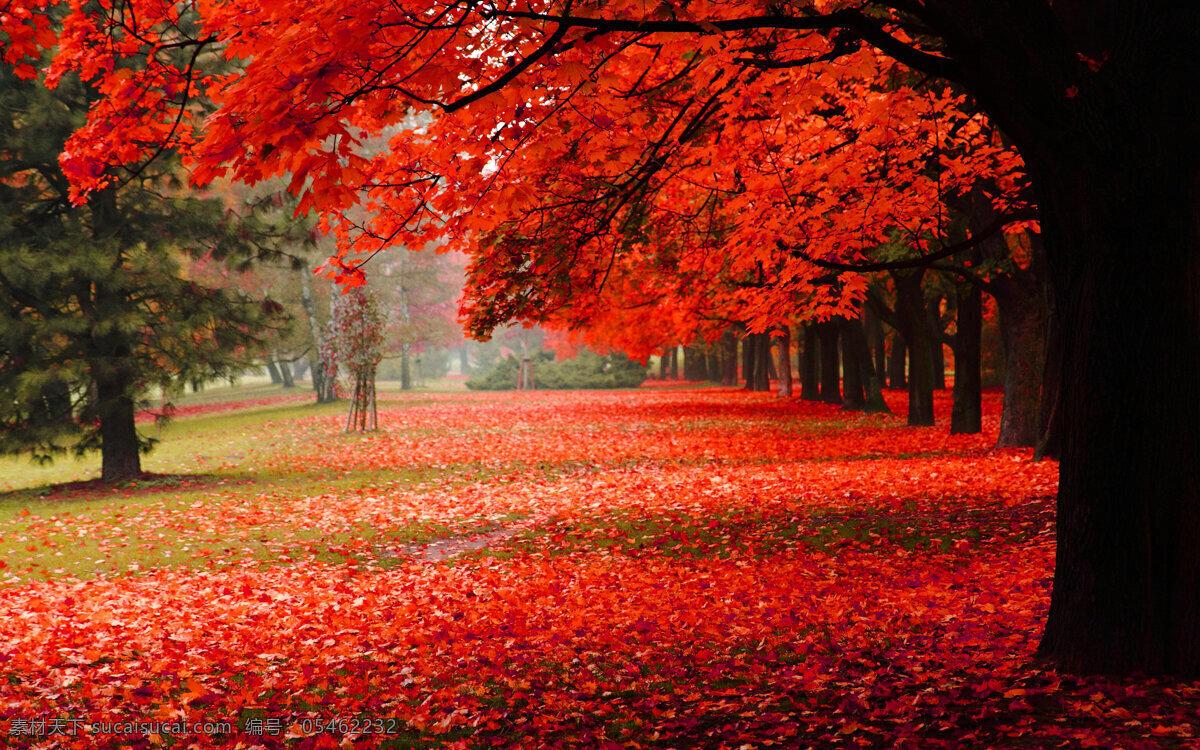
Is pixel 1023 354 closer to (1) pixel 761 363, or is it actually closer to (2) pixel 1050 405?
(2) pixel 1050 405

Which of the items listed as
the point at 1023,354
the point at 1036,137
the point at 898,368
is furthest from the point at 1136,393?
the point at 898,368

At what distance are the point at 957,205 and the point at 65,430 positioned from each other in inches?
678

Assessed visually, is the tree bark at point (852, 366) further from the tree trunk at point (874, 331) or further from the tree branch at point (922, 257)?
the tree branch at point (922, 257)

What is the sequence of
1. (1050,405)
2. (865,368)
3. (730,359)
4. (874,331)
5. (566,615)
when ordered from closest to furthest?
(566,615) → (1050,405) → (865,368) → (874,331) → (730,359)

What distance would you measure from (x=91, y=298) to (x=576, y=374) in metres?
43.0

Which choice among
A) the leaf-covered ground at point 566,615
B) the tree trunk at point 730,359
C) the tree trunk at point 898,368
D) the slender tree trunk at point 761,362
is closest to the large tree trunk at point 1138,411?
the leaf-covered ground at point 566,615

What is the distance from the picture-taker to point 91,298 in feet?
52.5

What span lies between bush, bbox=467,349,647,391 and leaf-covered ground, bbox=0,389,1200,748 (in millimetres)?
41344

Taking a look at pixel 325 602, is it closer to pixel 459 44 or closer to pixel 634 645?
pixel 634 645

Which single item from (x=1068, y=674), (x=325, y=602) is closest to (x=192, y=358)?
(x=325, y=602)

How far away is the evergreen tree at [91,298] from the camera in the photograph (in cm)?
1421

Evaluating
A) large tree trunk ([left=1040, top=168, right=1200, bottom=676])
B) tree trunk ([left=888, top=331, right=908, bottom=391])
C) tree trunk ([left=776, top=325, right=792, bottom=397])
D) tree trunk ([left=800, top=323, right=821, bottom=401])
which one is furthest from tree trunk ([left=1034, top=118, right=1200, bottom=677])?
tree trunk ([left=888, top=331, right=908, bottom=391])

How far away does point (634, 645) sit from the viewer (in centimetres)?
583

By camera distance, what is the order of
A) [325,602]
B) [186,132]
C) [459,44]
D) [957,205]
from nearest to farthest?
1. [459,44]
2. [186,132]
3. [325,602]
4. [957,205]
